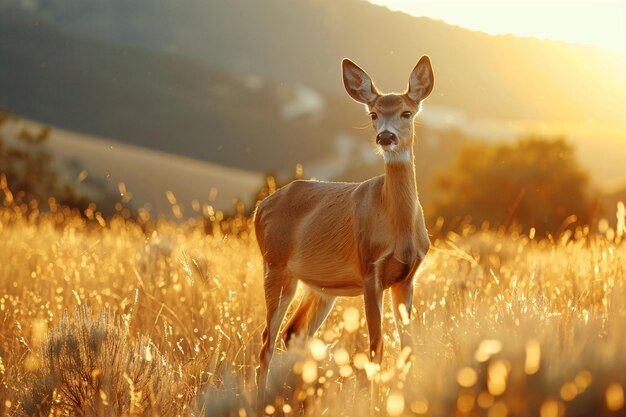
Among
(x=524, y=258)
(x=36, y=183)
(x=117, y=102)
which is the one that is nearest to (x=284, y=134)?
(x=117, y=102)

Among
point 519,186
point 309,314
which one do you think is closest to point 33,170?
point 519,186

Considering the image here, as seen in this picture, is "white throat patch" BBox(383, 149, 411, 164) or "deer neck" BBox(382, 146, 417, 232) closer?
"deer neck" BBox(382, 146, 417, 232)

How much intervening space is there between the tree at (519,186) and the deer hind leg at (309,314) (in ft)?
58.4

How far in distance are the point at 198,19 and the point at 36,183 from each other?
9258cm

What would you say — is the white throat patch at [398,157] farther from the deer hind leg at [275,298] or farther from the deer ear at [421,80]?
the deer hind leg at [275,298]

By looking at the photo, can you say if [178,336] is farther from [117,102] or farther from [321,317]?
[117,102]

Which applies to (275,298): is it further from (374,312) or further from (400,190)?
(400,190)

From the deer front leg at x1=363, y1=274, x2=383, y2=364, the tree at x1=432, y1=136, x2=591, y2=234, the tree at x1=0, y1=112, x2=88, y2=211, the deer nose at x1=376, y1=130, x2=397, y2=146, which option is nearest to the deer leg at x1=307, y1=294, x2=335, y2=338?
the deer front leg at x1=363, y1=274, x2=383, y2=364

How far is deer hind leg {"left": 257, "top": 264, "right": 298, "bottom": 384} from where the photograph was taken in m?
6.07

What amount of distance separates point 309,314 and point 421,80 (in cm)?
187

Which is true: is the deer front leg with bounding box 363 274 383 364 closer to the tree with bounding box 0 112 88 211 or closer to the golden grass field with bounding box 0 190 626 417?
the golden grass field with bounding box 0 190 626 417

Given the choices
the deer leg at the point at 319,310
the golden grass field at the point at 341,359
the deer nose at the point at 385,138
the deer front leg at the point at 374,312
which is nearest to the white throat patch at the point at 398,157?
the deer nose at the point at 385,138

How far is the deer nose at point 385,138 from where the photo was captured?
18.1ft

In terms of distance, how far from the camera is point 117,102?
9112cm
